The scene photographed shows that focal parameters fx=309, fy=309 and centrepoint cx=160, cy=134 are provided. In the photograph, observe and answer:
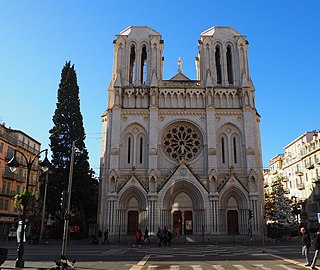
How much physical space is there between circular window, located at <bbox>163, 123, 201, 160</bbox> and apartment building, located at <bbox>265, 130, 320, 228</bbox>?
17.4m

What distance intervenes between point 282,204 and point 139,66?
29.8 metres

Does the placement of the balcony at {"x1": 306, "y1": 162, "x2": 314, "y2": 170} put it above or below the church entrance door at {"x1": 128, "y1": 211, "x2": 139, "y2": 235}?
above

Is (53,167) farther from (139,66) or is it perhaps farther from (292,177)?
(292,177)

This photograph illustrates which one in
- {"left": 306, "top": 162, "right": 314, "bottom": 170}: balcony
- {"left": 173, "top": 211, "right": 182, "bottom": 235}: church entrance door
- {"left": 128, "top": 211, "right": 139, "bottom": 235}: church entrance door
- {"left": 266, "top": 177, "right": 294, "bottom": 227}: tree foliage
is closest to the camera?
{"left": 128, "top": 211, "right": 139, "bottom": 235}: church entrance door

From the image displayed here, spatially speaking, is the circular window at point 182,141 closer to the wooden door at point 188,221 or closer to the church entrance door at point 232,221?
the wooden door at point 188,221

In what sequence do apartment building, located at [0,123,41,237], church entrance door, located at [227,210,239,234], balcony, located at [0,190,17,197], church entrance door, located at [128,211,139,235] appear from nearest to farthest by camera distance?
church entrance door, located at [227,210,239,234] < church entrance door, located at [128,211,139,235] < balcony, located at [0,190,17,197] < apartment building, located at [0,123,41,237]

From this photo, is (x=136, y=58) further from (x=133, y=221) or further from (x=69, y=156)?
(x=133, y=221)

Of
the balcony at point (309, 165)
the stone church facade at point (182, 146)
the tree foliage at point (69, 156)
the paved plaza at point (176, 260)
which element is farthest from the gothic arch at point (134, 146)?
the balcony at point (309, 165)

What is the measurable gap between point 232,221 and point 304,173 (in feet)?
77.5

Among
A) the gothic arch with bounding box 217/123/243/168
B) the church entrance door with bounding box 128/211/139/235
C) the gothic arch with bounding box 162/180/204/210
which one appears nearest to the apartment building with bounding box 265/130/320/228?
the gothic arch with bounding box 217/123/243/168

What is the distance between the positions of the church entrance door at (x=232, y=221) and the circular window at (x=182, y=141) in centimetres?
787

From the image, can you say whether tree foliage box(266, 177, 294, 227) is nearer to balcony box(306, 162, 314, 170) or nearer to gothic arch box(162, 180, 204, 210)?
balcony box(306, 162, 314, 170)

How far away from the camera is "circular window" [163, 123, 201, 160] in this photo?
37781 millimetres

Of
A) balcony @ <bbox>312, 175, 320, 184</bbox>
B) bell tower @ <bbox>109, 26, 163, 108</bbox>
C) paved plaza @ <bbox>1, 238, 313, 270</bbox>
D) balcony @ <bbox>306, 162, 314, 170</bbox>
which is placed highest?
bell tower @ <bbox>109, 26, 163, 108</bbox>
